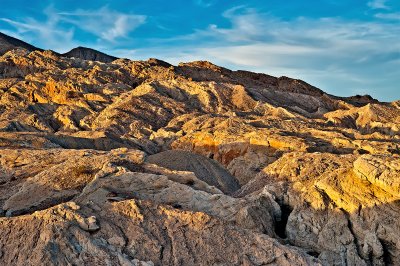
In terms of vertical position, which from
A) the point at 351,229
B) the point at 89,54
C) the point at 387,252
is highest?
the point at 89,54

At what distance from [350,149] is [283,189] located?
1067cm

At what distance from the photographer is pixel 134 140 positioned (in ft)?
103

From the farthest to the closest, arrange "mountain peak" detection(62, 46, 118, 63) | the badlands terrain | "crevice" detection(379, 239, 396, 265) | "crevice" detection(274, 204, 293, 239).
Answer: "mountain peak" detection(62, 46, 118, 63) < "crevice" detection(274, 204, 293, 239) < "crevice" detection(379, 239, 396, 265) < the badlands terrain

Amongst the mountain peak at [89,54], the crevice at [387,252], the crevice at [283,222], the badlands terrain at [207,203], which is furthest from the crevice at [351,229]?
the mountain peak at [89,54]

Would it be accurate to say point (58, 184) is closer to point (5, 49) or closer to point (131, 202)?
point (131, 202)

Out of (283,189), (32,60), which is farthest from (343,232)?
(32,60)

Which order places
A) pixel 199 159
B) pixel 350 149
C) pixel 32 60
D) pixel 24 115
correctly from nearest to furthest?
1. pixel 199 159
2. pixel 350 149
3. pixel 24 115
4. pixel 32 60

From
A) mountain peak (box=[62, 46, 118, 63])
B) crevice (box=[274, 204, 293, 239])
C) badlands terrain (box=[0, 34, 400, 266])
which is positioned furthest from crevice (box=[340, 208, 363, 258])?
mountain peak (box=[62, 46, 118, 63])

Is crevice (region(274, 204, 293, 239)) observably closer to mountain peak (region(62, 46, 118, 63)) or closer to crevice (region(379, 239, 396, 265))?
crevice (region(379, 239, 396, 265))

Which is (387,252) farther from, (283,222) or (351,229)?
(283,222)

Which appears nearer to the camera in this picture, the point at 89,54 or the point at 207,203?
the point at 207,203

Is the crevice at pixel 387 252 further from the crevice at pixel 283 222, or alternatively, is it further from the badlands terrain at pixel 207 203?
the crevice at pixel 283 222

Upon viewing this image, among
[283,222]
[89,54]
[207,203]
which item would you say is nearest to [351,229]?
[283,222]

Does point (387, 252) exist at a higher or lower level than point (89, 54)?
lower
